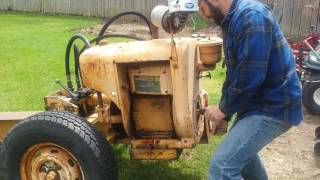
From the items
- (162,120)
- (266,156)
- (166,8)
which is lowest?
(266,156)

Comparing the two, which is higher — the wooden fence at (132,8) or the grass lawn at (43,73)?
the wooden fence at (132,8)

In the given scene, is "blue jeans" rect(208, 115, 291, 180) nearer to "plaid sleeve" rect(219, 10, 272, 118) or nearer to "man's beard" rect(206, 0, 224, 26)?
"plaid sleeve" rect(219, 10, 272, 118)

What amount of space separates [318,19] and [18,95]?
30.5ft

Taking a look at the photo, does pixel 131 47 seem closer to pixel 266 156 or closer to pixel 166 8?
pixel 166 8

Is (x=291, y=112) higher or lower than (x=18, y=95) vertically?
higher

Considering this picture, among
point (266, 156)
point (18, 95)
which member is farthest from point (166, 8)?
point (18, 95)

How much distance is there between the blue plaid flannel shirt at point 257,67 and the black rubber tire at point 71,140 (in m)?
1.05

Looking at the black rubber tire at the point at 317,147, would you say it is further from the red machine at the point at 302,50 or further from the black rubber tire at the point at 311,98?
the red machine at the point at 302,50

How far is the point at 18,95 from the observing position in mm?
7742

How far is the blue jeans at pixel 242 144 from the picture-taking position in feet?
10.0

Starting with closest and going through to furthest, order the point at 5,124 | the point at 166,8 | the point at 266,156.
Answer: the point at 166,8
the point at 5,124
the point at 266,156

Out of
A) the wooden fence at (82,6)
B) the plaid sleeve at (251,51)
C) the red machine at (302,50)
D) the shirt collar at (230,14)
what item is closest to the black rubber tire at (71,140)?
the plaid sleeve at (251,51)

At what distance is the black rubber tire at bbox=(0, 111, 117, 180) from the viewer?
373 centimetres

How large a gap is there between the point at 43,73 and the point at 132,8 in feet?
34.3
